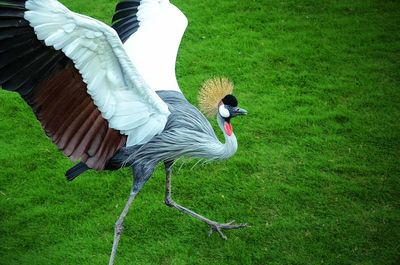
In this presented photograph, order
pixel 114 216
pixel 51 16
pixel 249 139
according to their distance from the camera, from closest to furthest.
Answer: pixel 51 16, pixel 114 216, pixel 249 139

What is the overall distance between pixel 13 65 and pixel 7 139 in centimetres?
192

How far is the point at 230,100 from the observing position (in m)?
3.03

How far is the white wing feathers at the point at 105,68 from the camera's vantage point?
239 cm

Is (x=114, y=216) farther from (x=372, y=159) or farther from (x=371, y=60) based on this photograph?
(x=371, y=60)

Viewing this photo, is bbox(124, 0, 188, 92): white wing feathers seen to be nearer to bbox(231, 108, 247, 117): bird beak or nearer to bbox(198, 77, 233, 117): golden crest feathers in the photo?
bbox(198, 77, 233, 117): golden crest feathers

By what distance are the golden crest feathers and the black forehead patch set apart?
0.04m

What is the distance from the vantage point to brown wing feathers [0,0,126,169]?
7.99 ft

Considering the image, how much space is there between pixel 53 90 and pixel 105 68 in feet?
0.90

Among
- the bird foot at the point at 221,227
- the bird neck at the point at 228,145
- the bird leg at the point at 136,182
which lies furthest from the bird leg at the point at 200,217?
the bird neck at the point at 228,145

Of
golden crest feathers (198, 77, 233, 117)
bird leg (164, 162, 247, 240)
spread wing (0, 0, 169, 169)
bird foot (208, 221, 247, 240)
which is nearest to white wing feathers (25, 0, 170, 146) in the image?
spread wing (0, 0, 169, 169)

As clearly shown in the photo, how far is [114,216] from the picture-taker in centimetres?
360

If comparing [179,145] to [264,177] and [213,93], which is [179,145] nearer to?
[213,93]

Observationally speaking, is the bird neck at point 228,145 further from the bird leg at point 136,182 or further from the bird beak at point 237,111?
the bird leg at point 136,182

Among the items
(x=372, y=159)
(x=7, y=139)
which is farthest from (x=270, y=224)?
(x=7, y=139)
